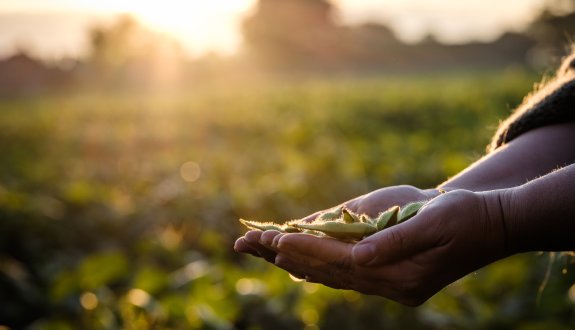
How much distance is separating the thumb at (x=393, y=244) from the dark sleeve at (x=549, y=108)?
805mm

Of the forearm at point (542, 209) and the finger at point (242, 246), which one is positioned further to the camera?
the finger at point (242, 246)

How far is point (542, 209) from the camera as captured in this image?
4.77ft

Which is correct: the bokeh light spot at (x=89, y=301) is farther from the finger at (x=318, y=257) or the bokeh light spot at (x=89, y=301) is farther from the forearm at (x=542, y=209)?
the forearm at (x=542, y=209)

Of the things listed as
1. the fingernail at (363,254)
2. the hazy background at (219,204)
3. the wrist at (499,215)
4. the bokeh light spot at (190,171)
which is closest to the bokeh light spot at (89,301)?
the hazy background at (219,204)

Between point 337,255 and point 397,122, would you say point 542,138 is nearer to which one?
point 337,255

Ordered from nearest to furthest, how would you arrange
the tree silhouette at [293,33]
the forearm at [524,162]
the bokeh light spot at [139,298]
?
the forearm at [524,162]
the bokeh light spot at [139,298]
the tree silhouette at [293,33]

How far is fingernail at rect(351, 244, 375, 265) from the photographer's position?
1417mm

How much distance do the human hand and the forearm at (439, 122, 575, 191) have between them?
0.41 metres

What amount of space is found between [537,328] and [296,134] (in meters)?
4.85

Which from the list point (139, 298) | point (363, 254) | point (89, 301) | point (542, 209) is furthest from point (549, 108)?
point (89, 301)

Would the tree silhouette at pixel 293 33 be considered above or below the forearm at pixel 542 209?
above

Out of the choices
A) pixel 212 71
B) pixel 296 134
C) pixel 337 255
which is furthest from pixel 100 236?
pixel 212 71

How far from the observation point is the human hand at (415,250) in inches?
55.8

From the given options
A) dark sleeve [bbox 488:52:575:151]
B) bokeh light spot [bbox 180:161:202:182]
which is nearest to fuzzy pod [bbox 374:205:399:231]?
dark sleeve [bbox 488:52:575:151]
